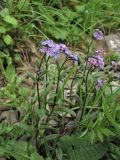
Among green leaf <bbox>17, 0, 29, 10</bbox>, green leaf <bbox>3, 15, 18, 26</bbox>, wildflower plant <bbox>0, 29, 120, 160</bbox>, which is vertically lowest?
wildflower plant <bbox>0, 29, 120, 160</bbox>

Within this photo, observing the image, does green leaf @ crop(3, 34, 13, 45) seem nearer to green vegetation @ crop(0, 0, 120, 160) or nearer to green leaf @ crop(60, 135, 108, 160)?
green vegetation @ crop(0, 0, 120, 160)

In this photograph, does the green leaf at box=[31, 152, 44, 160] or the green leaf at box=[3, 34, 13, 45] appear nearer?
the green leaf at box=[31, 152, 44, 160]

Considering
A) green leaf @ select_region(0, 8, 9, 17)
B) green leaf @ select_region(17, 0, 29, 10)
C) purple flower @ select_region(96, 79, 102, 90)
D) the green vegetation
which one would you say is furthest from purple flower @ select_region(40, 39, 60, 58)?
green leaf @ select_region(17, 0, 29, 10)

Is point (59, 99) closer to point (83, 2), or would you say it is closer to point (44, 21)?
point (44, 21)

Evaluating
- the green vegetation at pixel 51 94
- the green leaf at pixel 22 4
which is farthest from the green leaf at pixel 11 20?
the green leaf at pixel 22 4

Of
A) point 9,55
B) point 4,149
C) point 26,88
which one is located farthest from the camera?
point 9,55

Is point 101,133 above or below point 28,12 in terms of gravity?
below

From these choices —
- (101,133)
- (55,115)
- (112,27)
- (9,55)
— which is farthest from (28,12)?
(101,133)

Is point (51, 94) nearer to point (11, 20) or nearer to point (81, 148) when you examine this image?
point (81, 148)
